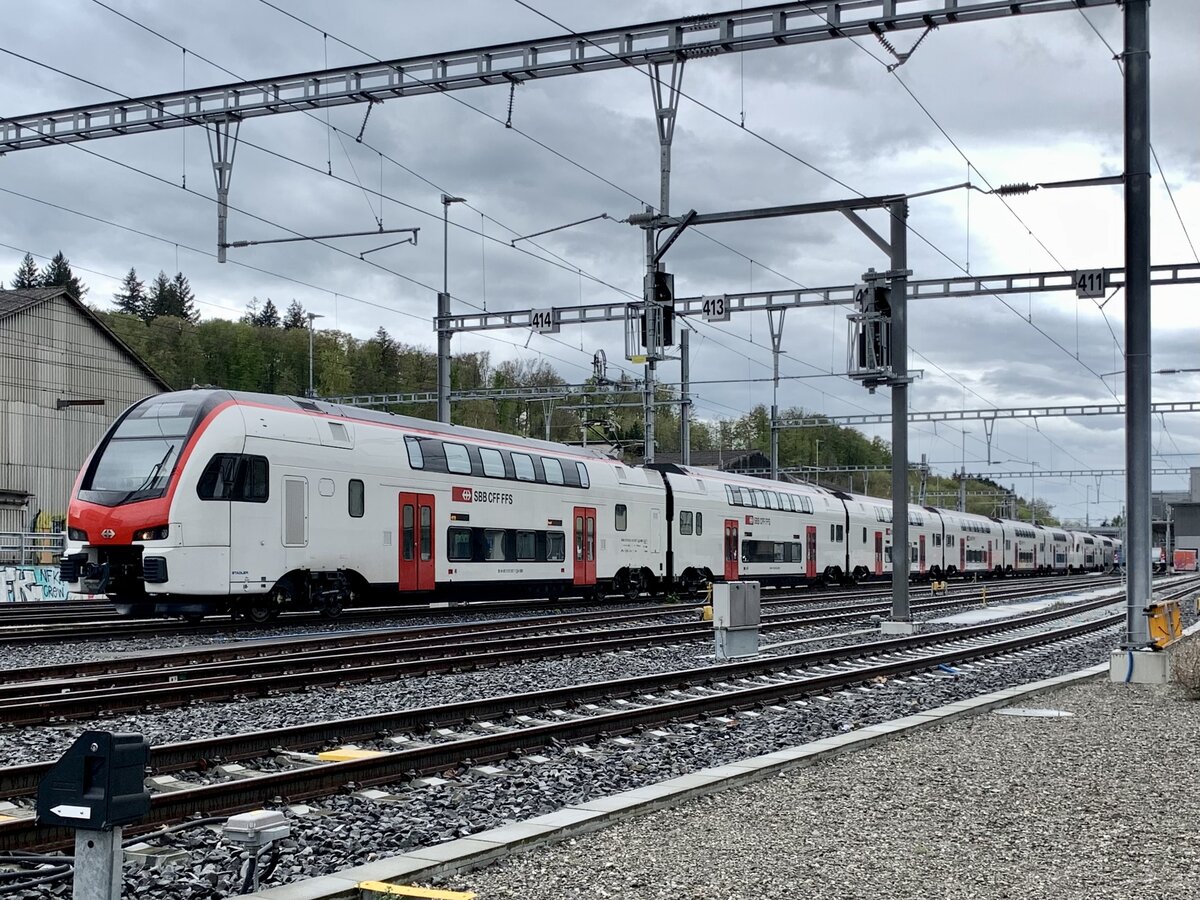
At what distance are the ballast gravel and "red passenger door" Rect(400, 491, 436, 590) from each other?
1171 centimetres

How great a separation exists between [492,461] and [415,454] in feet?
8.80

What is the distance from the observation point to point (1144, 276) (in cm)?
1692

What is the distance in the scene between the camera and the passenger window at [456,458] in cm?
2542

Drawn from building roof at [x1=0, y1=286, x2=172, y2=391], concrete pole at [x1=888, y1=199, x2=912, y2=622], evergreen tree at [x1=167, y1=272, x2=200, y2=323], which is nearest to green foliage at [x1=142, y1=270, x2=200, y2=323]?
evergreen tree at [x1=167, y1=272, x2=200, y2=323]

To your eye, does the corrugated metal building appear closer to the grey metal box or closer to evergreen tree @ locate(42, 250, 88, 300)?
the grey metal box

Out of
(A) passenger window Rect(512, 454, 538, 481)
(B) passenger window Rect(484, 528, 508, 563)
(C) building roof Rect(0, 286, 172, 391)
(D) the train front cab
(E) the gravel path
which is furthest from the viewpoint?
(C) building roof Rect(0, 286, 172, 391)

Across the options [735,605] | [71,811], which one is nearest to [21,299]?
[735,605]

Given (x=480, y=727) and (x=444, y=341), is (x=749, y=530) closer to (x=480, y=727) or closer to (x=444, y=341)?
(x=444, y=341)

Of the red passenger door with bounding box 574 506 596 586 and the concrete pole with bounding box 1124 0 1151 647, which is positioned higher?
the concrete pole with bounding box 1124 0 1151 647

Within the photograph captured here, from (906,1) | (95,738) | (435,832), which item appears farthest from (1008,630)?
(95,738)

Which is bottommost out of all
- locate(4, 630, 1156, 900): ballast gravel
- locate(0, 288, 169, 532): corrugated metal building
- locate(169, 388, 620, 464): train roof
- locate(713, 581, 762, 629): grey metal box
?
locate(4, 630, 1156, 900): ballast gravel

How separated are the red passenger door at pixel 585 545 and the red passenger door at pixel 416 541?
563 cm

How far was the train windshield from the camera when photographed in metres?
19.6

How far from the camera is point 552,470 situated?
28.9 metres
